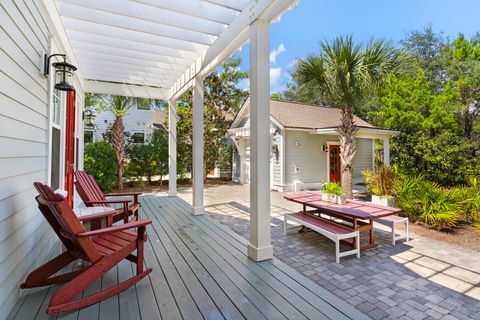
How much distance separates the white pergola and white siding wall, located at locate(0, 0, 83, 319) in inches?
40.5

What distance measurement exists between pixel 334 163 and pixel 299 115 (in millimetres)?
2626

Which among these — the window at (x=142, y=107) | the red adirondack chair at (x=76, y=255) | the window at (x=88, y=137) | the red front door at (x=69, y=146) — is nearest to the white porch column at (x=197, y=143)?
the red front door at (x=69, y=146)

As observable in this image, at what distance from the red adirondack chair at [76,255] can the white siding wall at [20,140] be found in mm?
210

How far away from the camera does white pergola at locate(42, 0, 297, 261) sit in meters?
3.02

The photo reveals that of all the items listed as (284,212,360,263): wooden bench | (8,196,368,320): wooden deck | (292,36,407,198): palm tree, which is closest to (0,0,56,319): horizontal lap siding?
(8,196,368,320): wooden deck

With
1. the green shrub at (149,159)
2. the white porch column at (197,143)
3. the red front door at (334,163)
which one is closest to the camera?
the white porch column at (197,143)

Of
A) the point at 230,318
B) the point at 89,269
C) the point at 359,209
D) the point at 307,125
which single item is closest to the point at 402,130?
the point at 307,125

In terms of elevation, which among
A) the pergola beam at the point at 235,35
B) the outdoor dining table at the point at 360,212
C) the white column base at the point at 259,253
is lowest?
the white column base at the point at 259,253

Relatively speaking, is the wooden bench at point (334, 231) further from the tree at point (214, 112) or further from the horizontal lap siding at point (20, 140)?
the tree at point (214, 112)

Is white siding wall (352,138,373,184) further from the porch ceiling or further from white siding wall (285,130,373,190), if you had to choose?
the porch ceiling

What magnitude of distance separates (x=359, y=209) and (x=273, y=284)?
6.64ft

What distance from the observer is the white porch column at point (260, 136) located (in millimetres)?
2994

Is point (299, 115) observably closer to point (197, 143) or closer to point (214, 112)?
point (214, 112)

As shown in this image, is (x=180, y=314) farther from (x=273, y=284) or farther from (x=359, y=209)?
(x=359, y=209)
